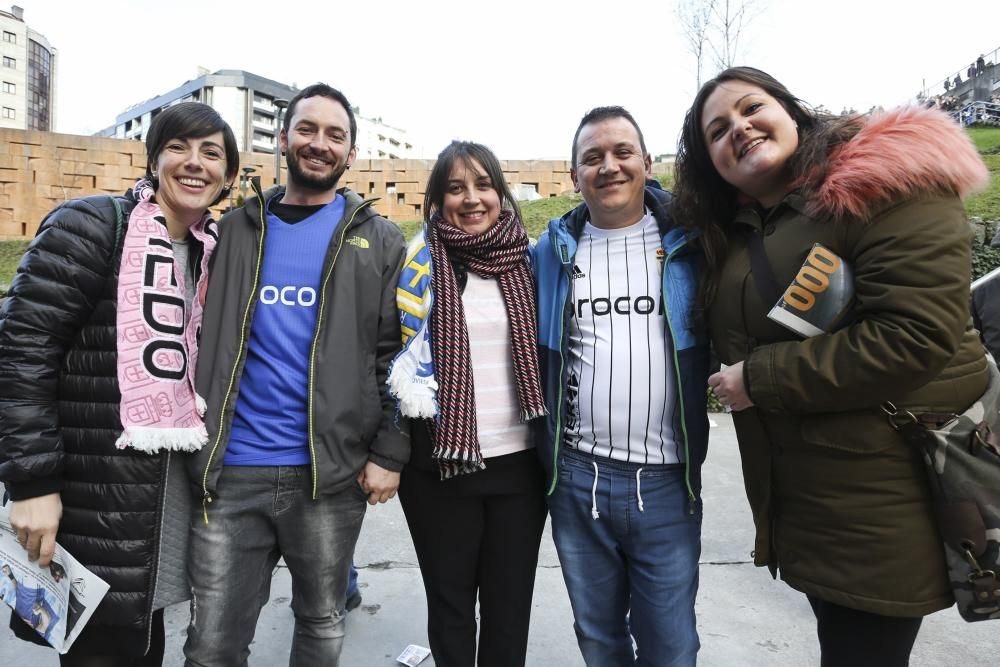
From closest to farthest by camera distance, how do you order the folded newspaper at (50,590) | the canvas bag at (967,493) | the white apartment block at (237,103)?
the canvas bag at (967,493) → the folded newspaper at (50,590) → the white apartment block at (237,103)

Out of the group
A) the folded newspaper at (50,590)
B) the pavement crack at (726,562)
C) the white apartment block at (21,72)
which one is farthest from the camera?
the white apartment block at (21,72)

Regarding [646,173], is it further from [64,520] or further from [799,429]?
[64,520]

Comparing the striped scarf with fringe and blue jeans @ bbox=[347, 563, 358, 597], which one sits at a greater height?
the striped scarf with fringe

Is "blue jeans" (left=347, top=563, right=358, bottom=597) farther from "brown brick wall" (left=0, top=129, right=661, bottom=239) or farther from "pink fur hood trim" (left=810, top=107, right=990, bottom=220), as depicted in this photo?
"brown brick wall" (left=0, top=129, right=661, bottom=239)

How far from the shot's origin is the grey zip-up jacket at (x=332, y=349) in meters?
1.73

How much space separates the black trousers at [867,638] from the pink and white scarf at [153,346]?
5.69 feet

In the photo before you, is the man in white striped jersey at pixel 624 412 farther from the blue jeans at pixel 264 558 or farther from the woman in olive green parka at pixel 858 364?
the blue jeans at pixel 264 558

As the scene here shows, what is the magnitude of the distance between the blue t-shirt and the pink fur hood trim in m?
1.45

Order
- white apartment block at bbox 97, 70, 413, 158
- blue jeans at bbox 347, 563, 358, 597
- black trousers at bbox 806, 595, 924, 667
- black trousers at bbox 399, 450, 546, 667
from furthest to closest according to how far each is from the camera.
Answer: white apartment block at bbox 97, 70, 413, 158
blue jeans at bbox 347, 563, 358, 597
black trousers at bbox 399, 450, 546, 667
black trousers at bbox 806, 595, 924, 667

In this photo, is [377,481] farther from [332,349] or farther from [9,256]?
[9,256]

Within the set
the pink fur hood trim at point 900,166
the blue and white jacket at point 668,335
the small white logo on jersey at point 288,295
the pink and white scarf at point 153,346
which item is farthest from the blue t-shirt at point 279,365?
the pink fur hood trim at point 900,166

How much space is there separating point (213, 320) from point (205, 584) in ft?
2.61

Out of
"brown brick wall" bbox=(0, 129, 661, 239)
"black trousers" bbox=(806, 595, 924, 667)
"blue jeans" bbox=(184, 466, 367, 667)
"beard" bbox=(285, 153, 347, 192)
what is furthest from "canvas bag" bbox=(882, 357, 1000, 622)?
"brown brick wall" bbox=(0, 129, 661, 239)

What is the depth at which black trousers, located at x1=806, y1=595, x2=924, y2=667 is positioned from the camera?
4.32 ft
